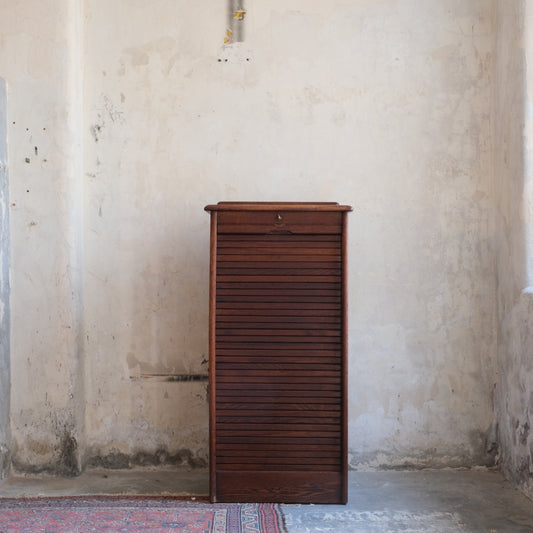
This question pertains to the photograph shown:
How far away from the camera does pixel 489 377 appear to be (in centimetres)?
362

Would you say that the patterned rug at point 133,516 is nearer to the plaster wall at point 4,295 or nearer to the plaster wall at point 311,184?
the plaster wall at point 4,295

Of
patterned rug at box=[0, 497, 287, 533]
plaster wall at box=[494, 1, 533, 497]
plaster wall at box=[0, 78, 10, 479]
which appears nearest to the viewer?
patterned rug at box=[0, 497, 287, 533]

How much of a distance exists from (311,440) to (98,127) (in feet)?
7.21

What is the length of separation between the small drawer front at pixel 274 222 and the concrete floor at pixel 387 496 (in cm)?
140

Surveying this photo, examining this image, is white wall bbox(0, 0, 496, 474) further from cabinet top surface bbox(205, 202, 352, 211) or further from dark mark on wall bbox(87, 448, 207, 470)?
cabinet top surface bbox(205, 202, 352, 211)

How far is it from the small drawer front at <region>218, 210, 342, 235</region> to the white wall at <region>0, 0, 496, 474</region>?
22.9 inches

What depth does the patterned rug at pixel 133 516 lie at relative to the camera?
9.05 feet

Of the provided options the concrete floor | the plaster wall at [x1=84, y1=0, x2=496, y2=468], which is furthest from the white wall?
the concrete floor

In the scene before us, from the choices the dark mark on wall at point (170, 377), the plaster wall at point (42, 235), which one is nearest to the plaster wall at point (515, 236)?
the dark mark on wall at point (170, 377)

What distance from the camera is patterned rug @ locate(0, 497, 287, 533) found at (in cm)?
276

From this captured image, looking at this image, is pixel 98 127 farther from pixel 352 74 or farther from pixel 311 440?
pixel 311 440

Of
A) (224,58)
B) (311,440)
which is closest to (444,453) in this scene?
(311,440)

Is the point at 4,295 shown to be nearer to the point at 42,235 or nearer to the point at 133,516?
the point at 42,235

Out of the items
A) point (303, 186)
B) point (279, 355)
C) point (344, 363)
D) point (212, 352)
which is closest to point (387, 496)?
point (344, 363)
